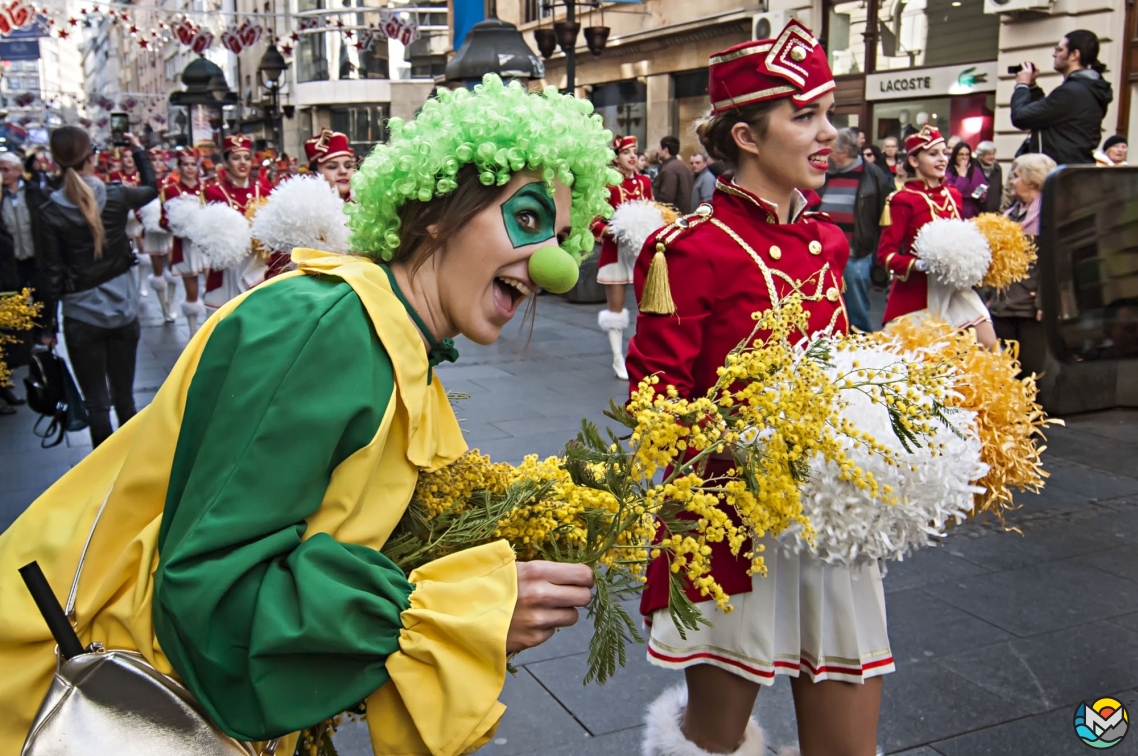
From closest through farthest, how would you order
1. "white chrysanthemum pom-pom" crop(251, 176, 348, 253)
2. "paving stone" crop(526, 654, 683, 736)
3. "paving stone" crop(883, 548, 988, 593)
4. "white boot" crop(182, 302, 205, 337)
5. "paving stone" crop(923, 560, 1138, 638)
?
"paving stone" crop(526, 654, 683, 736)
"paving stone" crop(923, 560, 1138, 638)
"paving stone" crop(883, 548, 988, 593)
"white chrysanthemum pom-pom" crop(251, 176, 348, 253)
"white boot" crop(182, 302, 205, 337)

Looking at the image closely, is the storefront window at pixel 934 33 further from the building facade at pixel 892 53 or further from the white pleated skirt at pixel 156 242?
the white pleated skirt at pixel 156 242

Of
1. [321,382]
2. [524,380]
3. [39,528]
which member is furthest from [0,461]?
[321,382]

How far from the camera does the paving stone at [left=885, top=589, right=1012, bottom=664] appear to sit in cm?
408

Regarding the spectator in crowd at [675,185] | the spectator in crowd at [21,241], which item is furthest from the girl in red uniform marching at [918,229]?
the spectator in crowd at [675,185]

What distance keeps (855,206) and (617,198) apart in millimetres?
2453

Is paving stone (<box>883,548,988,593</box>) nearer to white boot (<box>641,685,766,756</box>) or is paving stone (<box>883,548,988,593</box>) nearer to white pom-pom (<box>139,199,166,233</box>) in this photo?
white boot (<box>641,685,766,756</box>)

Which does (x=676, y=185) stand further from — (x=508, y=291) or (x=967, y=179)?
(x=508, y=291)

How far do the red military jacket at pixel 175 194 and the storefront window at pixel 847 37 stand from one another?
10.8 m

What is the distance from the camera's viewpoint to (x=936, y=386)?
1970 mm

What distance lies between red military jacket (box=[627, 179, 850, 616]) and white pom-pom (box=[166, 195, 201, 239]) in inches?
314

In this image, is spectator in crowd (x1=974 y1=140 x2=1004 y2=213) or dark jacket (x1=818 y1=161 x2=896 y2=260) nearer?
dark jacket (x1=818 y1=161 x2=896 y2=260)

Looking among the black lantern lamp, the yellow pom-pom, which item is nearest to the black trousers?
the black lantern lamp

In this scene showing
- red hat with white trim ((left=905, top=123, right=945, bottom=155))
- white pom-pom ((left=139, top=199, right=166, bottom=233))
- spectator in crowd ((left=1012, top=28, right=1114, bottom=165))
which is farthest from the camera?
white pom-pom ((left=139, top=199, right=166, bottom=233))

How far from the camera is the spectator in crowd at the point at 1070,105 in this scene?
7.96m
